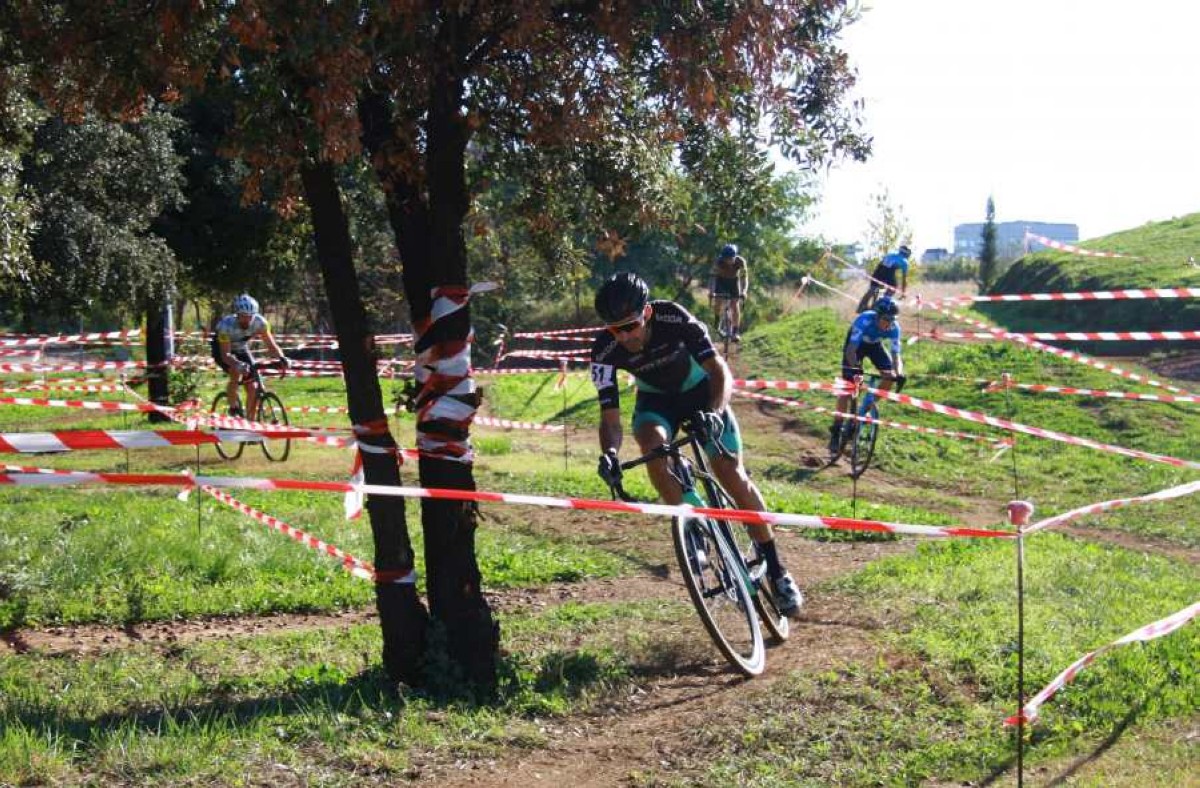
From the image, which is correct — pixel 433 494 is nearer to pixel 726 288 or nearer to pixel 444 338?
pixel 444 338

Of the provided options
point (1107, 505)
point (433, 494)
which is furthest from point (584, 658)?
point (1107, 505)

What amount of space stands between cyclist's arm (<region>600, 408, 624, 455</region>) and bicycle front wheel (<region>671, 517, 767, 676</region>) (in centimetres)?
64

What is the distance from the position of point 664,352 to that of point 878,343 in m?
7.98

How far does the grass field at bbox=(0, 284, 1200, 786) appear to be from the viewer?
514 cm

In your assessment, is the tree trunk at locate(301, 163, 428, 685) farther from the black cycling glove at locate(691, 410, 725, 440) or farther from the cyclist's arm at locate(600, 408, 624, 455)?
the black cycling glove at locate(691, 410, 725, 440)

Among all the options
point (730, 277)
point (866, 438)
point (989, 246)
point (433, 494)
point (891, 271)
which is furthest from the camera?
point (989, 246)

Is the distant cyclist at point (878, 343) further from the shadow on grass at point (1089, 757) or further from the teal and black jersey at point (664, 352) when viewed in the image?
the shadow on grass at point (1089, 757)

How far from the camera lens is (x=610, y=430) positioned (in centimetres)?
688

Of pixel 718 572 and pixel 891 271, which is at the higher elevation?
pixel 891 271

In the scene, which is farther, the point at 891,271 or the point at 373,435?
the point at 891,271

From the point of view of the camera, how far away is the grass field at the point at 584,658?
5141mm

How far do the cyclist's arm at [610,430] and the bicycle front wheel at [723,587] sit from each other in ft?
2.11

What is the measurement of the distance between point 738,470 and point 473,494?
1844 millimetres

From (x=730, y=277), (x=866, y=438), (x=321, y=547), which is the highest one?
(x=730, y=277)
